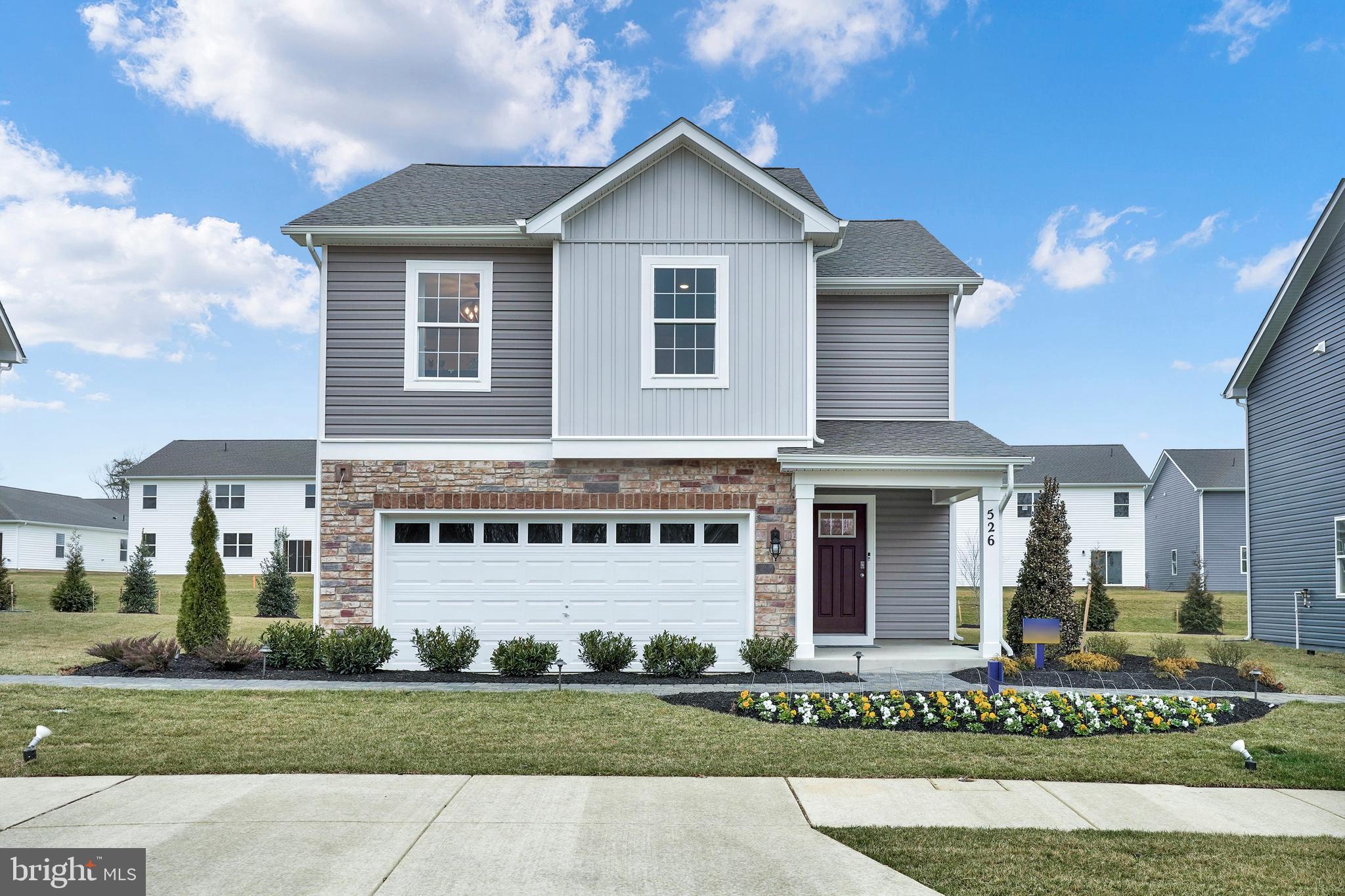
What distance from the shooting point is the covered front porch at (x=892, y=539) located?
13.4 m

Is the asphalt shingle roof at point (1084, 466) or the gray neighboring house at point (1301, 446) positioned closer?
the gray neighboring house at point (1301, 446)

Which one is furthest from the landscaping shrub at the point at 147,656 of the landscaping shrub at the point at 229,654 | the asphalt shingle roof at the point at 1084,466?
the asphalt shingle roof at the point at 1084,466

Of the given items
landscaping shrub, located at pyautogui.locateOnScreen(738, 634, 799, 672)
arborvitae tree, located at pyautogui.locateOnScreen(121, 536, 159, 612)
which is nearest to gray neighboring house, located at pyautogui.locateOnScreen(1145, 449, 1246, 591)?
landscaping shrub, located at pyautogui.locateOnScreen(738, 634, 799, 672)

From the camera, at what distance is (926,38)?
763 inches

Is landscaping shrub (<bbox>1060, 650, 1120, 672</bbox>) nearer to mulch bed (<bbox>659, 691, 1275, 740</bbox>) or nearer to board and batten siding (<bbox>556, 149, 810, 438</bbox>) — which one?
mulch bed (<bbox>659, 691, 1275, 740</bbox>)

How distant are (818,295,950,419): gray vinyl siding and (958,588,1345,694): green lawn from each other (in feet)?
17.7

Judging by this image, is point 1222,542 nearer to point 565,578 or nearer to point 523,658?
point 565,578

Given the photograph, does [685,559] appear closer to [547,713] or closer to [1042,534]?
[547,713]

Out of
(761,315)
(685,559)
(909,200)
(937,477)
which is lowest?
(685,559)

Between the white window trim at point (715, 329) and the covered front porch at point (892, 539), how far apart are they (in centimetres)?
152

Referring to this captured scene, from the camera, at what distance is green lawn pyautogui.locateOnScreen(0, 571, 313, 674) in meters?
14.3

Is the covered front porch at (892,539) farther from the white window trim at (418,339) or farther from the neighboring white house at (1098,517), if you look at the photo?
the neighboring white house at (1098,517)

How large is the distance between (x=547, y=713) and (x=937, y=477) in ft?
21.4

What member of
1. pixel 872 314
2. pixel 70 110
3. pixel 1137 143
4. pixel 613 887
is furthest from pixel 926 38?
pixel 613 887
